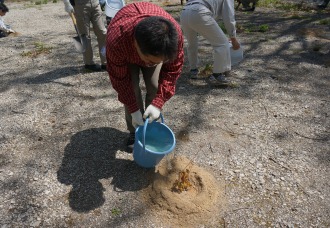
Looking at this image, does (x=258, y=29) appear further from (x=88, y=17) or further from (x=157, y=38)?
(x=157, y=38)

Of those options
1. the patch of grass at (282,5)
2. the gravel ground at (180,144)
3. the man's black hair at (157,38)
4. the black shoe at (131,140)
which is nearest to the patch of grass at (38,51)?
the gravel ground at (180,144)

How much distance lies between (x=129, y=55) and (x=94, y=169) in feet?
3.31

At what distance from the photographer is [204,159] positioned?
2.56 metres

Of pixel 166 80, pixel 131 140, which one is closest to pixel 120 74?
pixel 166 80

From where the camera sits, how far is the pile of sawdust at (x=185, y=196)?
208cm

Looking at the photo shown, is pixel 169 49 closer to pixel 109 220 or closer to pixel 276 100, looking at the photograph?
pixel 109 220

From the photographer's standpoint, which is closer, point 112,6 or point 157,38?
point 157,38

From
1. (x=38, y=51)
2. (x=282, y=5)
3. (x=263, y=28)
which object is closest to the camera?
(x=38, y=51)

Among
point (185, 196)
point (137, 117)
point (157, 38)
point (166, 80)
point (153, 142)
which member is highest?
point (157, 38)

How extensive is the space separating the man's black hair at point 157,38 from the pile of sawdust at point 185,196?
104 centimetres

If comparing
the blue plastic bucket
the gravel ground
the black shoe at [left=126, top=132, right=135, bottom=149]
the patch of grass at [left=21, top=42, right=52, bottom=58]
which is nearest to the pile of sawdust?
the gravel ground

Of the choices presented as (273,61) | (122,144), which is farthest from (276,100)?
(122,144)

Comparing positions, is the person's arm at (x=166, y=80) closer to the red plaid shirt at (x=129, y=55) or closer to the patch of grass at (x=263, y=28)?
the red plaid shirt at (x=129, y=55)

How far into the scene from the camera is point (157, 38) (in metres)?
1.56
